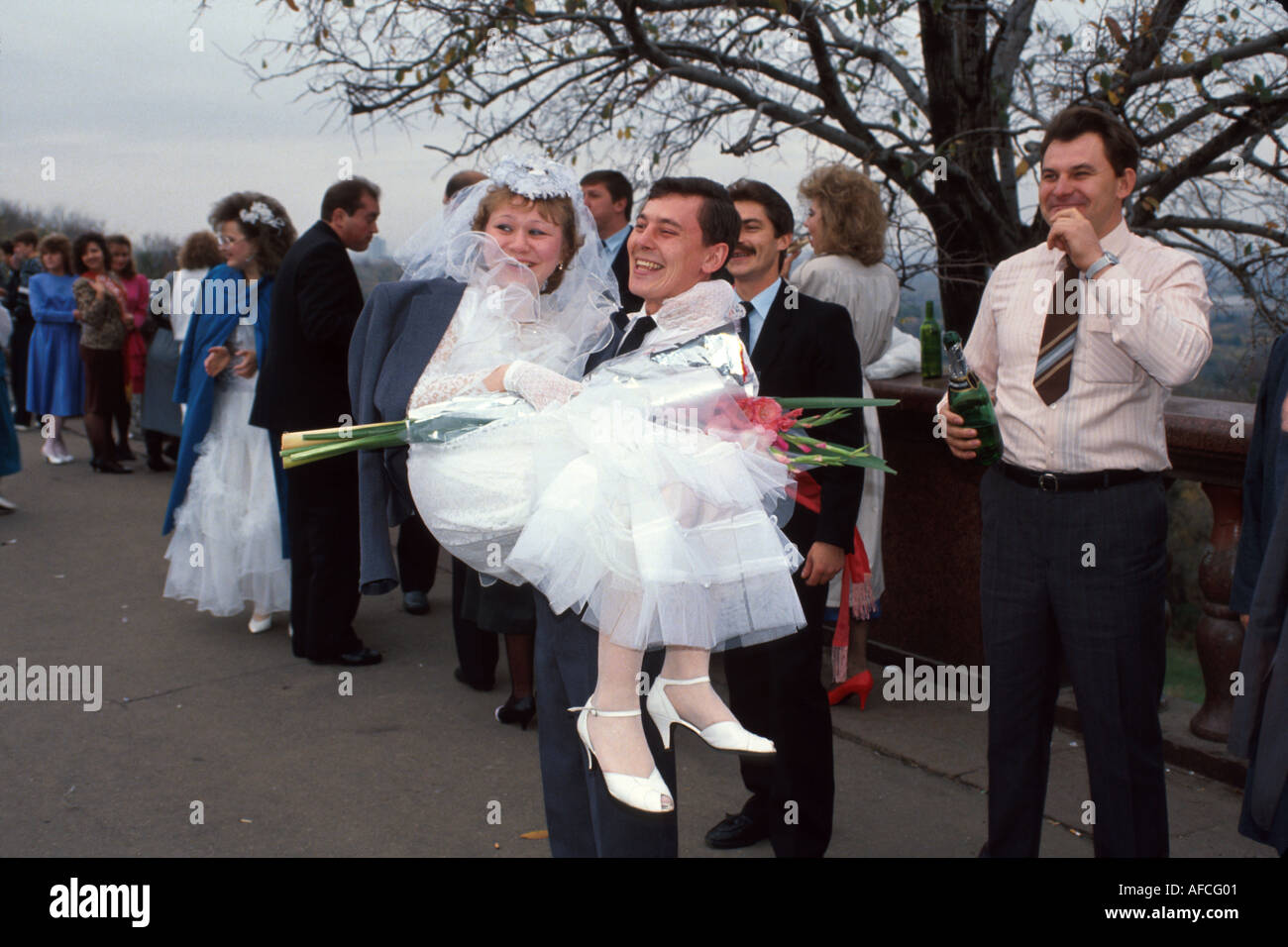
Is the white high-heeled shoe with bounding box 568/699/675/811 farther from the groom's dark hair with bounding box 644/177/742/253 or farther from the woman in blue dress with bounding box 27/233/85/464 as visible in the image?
the woman in blue dress with bounding box 27/233/85/464

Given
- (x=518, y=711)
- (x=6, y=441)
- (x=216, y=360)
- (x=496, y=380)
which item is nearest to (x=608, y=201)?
(x=216, y=360)

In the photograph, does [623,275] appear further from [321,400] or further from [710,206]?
[710,206]

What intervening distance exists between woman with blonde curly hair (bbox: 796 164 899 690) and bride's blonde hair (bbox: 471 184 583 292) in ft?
7.81

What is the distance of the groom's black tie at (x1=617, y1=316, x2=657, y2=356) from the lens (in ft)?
8.48

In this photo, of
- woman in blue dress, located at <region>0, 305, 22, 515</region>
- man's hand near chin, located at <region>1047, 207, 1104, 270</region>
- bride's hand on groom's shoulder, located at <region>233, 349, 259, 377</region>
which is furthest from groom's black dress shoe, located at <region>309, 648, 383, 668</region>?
woman in blue dress, located at <region>0, 305, 22, 515</region>

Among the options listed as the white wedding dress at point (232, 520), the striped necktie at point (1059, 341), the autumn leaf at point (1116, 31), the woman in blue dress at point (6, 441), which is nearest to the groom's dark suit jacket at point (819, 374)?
the striped necktie at point (1059, 341)

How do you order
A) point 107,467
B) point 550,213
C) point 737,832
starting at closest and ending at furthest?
point 550,213
point 737,832
point 107,467

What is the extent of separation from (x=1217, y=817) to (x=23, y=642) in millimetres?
5550

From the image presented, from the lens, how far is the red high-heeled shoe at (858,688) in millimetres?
5270

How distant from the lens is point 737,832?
3980 millimetres

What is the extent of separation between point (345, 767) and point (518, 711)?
760mm

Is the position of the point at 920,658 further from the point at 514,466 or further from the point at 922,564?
the point at 514,466

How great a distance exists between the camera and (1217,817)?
4.11m

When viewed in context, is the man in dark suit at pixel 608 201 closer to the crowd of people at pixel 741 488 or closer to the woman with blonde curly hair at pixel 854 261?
the woman with blonde curly hair at pixel 854 261
